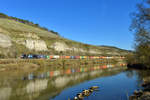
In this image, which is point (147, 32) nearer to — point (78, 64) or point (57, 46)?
point (78, 64)

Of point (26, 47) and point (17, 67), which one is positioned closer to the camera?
point (17, 67)

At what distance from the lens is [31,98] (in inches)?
642

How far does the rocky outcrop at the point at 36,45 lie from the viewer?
69.1m

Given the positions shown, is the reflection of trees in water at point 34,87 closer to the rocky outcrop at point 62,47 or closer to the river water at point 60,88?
the river water at point 60,88

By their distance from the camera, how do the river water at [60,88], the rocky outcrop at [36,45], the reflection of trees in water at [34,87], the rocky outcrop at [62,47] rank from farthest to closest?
the rocky outcrop at [62,47] < the rocky outcrop at [36,45] < the reflection of trees in water at [34,87] < the river water at [60,88]

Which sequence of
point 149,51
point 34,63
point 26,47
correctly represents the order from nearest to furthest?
point 149,51, point 34,63, point 26,47

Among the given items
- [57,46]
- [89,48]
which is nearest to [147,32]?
[57,46]

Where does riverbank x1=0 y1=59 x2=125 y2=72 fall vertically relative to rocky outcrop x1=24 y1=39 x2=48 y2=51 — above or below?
below

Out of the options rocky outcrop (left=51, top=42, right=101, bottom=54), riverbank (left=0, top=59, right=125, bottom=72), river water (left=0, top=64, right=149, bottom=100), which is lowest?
river water (left=0, top=64, right=149, bottom=100)

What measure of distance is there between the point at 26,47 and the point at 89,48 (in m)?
55.2

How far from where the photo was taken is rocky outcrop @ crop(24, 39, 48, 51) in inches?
2720

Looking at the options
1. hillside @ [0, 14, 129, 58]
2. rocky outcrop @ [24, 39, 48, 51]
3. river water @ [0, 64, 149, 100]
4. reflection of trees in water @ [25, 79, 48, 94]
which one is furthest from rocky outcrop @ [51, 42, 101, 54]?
reflection of trees in water @ [25, 79, 48, 94]

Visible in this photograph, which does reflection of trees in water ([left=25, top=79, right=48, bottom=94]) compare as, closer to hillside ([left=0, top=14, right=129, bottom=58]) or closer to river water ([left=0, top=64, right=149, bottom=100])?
river water ([left=0, top=64, right=149, bottom=100])

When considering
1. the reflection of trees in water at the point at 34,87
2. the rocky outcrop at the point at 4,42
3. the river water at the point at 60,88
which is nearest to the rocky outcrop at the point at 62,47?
the rocky outcrop at the point at 4,42
